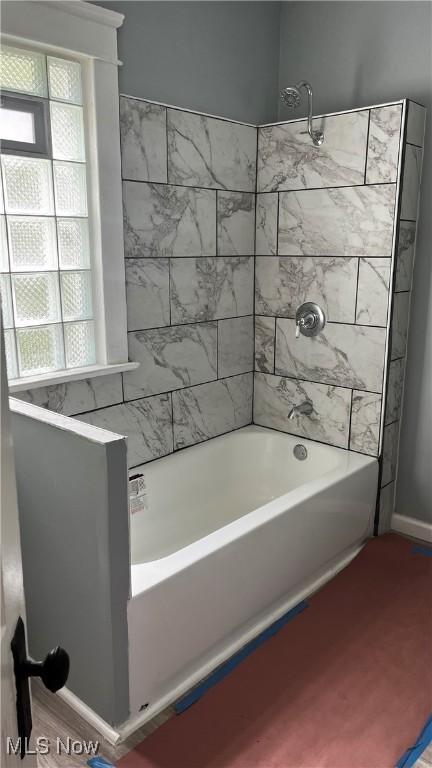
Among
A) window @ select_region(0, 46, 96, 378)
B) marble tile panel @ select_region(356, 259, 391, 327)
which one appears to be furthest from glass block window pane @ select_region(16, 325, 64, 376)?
marble tile panel @ select_region(356, 259, 391, 327)

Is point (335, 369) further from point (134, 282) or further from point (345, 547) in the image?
point (134, 282)

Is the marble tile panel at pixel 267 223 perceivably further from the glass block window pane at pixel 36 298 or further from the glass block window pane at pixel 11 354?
the glass block window pane at pixel 11 354

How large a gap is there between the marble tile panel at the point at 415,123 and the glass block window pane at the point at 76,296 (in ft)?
5.13

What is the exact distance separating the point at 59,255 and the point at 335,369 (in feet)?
4.83

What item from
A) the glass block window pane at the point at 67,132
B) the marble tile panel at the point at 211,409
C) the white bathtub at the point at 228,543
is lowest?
the white bathtub at the point at 228,543

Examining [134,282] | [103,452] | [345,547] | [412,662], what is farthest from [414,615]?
[134,282]

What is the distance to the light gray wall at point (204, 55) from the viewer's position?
2.46 m

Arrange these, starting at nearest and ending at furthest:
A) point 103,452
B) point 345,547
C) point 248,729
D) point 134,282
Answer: point 103,452 < point 248,729 < point 134,282 < point 345,547

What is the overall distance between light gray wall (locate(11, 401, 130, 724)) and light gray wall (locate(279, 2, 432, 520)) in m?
1.82

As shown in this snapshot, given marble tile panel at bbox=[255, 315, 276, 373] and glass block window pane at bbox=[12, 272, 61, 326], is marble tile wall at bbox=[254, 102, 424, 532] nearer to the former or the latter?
marble tile panel at bbox=[255, 315, 276, 373]

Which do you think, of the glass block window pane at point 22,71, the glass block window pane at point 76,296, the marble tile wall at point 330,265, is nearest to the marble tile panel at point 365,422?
the marble tile wall at point 330,265

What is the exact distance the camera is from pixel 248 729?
191 cm

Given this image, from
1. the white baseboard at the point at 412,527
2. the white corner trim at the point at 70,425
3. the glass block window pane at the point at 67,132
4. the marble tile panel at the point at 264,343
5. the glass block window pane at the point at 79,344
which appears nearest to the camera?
the white corner trim at the point at 70,425

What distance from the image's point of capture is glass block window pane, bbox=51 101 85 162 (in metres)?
2.30
